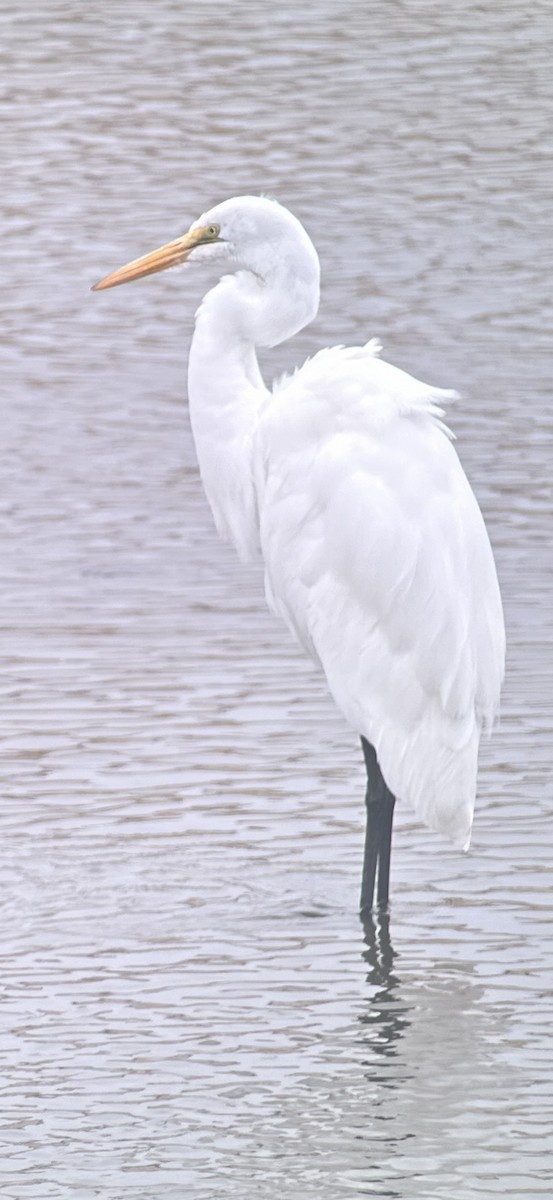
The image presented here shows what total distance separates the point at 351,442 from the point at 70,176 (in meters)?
6.76

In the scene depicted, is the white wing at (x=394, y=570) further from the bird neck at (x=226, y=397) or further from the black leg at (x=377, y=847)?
the bird neck at (x=226, y=397)

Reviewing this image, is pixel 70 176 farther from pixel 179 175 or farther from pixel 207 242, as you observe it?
pixel 207 242

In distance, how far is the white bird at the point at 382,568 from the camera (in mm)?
4727

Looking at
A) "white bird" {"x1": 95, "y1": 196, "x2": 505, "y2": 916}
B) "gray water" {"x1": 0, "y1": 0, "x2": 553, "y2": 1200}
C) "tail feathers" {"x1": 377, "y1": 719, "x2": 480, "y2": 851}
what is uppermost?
"white bird" {"x1": 95, "y1": 196, "x2": 505, "y2": 916}

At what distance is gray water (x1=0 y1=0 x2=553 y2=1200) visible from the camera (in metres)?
3.92

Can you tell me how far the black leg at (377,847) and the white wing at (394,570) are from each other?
14cm

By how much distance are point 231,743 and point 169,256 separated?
1.10 m

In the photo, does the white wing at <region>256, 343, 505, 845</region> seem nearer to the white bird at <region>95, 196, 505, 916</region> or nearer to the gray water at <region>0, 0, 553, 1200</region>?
the white bird at <region>95, 196, 505, 916</region>

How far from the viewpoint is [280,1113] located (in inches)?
154

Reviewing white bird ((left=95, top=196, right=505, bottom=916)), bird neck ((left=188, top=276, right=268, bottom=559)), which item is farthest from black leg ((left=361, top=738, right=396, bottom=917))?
bird neck ((left=188, top=276, right=268, bottom=559))

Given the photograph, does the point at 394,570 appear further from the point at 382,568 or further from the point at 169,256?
the point at 169,256

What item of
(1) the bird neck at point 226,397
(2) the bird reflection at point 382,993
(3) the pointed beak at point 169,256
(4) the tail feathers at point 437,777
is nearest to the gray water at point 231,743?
(2) the bird reflection at point 382,993

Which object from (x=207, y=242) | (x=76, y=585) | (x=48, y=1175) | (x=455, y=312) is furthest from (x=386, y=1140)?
(x=455, y=312)

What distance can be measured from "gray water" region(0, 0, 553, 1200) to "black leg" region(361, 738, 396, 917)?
70 mm
